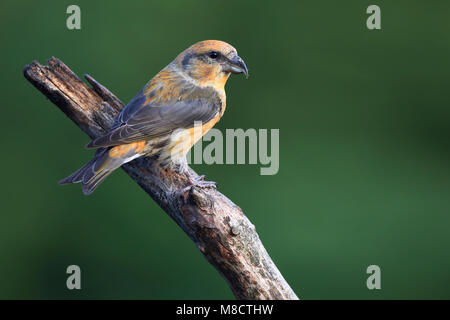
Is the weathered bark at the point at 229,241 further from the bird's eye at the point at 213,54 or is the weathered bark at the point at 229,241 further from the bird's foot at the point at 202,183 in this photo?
the bird's eye at the point at 213,54

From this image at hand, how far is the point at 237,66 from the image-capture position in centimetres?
403

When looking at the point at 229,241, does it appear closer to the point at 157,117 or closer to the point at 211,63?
the point at 157,117

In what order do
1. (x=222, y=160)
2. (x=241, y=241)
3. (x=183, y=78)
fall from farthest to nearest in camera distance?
(x=222, y=160), (x=183, y=78), (x=241, y=241)

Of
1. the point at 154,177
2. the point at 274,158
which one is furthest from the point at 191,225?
the point at 274,158

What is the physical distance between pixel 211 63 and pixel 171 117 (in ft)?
1.92

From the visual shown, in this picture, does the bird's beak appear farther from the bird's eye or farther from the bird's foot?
the bird's foot

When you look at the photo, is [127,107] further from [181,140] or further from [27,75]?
[27,75]

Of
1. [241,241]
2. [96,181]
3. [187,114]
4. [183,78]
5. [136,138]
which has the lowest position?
[241,241]

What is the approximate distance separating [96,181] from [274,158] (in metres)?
2.23

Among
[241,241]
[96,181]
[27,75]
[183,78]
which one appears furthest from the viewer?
[183,78]

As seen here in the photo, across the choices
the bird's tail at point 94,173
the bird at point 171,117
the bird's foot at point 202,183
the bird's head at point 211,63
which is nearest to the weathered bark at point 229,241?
the bird's foot at point 202,183

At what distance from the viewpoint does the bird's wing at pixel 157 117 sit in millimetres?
3551

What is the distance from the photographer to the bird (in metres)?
3.54

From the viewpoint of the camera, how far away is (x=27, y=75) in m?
3.70
